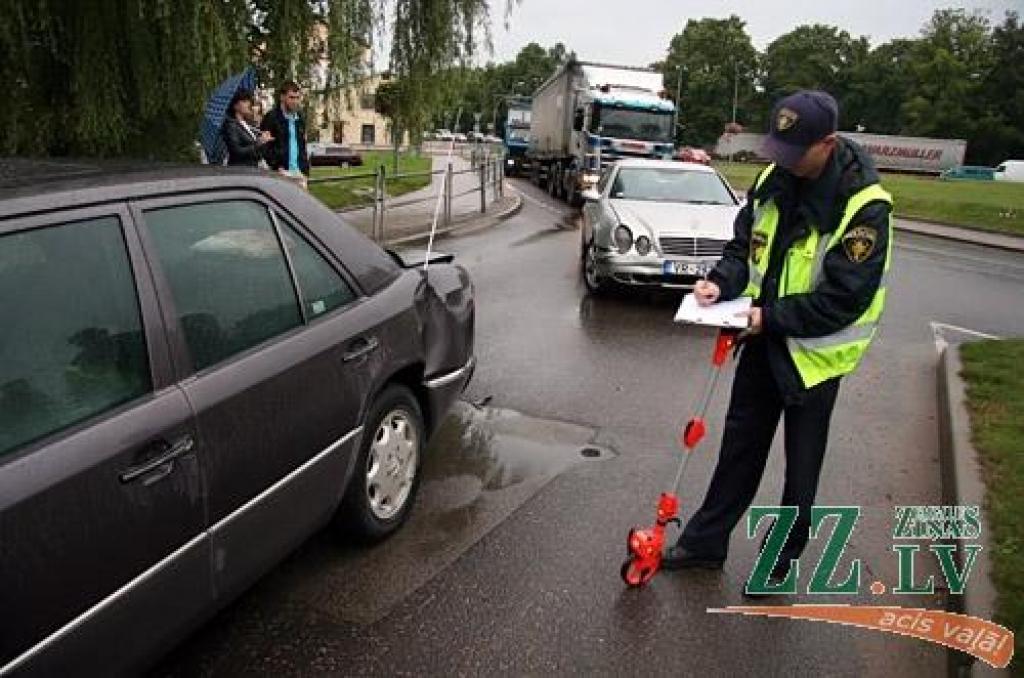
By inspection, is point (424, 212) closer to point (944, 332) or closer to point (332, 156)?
point (944, 332)

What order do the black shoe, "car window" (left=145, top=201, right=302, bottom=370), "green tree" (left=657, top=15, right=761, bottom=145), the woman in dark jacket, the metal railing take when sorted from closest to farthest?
"car window" (left=145, top=201, right=302, bottom=370) < the black shoe < the woman in dark jacket < the metal railing < "green tree" (left=657, top=15, right=761, bottom=145)

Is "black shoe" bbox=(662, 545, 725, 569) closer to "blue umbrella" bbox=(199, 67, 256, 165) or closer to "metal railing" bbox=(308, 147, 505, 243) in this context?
"blue umbrella" bbox=(199, 67, 256, 165)

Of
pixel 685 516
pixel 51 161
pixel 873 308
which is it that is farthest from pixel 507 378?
pixel 51 161

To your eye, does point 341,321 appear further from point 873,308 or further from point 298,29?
point 298,29

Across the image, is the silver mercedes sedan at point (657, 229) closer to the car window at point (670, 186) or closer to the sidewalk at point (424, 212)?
the car window at point (670, 186)

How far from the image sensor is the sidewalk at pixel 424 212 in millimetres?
13969

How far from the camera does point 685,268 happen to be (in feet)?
29.1

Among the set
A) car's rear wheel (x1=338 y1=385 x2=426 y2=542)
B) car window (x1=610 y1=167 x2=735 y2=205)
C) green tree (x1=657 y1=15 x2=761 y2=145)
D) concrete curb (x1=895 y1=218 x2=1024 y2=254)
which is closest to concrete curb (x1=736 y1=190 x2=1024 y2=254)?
concrete curb (x1=895 y1=218 x2=1024 y2=254)

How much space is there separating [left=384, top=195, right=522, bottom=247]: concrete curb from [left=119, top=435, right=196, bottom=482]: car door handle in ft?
32.1

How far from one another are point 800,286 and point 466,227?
13.0 m

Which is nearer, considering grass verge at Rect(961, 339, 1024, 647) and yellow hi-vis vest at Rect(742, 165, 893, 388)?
yellow hi-vis vest at Rect(742, 165, 893, 388)

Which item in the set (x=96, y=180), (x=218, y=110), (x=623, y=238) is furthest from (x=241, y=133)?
(x=96, y=180)

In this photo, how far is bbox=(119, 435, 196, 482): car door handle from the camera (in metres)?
2.16

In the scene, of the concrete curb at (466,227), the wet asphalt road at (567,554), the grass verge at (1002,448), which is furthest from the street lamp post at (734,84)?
the wet asphalt road at (567,554)
